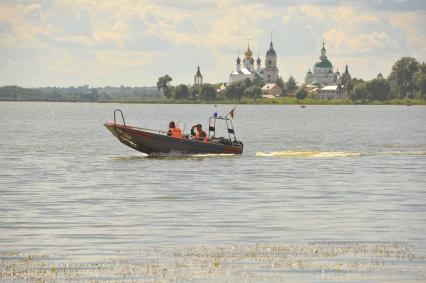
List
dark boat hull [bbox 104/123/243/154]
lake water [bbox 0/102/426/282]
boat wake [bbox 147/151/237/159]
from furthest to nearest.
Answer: boat wake [bbox 147/151/237/159], dark boat hull [bbox 104/123/243/154], lake water [bbox 0/102/426/282]

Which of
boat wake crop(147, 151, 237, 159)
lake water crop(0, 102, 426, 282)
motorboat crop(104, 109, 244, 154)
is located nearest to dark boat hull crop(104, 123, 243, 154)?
motorboat crop(104, 109, 244, 154)

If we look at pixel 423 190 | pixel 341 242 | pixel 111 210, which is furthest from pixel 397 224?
pixel 423 190

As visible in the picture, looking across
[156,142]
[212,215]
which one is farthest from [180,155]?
[212,215]

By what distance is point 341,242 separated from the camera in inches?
1050

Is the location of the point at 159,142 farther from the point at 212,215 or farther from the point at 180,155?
the point at 212,215

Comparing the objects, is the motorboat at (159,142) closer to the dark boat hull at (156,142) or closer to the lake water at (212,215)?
the dark boat hull at (156,142)

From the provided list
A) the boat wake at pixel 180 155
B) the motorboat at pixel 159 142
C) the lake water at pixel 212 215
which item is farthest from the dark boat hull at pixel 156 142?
the lake water at pixel 212 215

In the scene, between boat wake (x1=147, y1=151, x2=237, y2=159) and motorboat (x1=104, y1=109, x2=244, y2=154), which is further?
boat wake (x1=147, y1=151, x2=237, y2=159)

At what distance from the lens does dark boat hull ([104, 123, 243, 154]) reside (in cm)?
5859

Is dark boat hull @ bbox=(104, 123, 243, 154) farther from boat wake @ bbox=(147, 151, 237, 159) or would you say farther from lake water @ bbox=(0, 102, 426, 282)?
lake water @ bbox=(0, 102, 426, 282)

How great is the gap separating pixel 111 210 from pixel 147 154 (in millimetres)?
26981

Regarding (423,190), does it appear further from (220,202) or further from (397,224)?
(397,224)

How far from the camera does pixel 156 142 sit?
194 feet

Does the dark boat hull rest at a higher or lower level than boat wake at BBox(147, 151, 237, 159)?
higher
